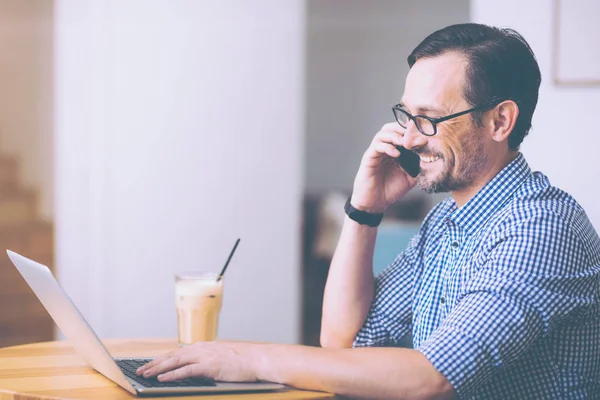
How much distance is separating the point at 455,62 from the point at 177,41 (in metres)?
1.76

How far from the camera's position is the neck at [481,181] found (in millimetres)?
1477

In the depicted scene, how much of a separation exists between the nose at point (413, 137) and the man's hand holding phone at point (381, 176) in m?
0.04

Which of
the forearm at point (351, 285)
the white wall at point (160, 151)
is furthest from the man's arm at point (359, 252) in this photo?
the white wall at point (160, 151)

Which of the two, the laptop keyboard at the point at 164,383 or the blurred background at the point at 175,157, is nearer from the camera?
the laptop keyboard at the point at 164,383

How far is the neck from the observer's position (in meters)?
1.48

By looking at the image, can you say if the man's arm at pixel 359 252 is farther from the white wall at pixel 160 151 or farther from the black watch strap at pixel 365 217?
the white wall at pixel 160 151

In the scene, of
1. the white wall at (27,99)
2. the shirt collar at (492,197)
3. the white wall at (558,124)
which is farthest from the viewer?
the white wall at (27,99)

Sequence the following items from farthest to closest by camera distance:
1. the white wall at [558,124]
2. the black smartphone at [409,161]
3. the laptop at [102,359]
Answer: the white wall at [558,124], the black smartphone at [409,161], the laptop at [102,359]

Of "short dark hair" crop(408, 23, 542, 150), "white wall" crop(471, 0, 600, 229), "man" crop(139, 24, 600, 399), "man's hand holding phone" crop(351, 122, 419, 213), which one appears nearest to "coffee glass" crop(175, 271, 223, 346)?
"man" crop(139, 24, 600, 399)

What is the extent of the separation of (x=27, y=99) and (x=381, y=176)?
129 inches

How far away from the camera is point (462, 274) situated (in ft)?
4.57

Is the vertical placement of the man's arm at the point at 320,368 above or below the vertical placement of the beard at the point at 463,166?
below

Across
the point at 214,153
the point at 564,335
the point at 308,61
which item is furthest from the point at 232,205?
the point at 308,61

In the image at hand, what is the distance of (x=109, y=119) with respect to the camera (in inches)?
118
